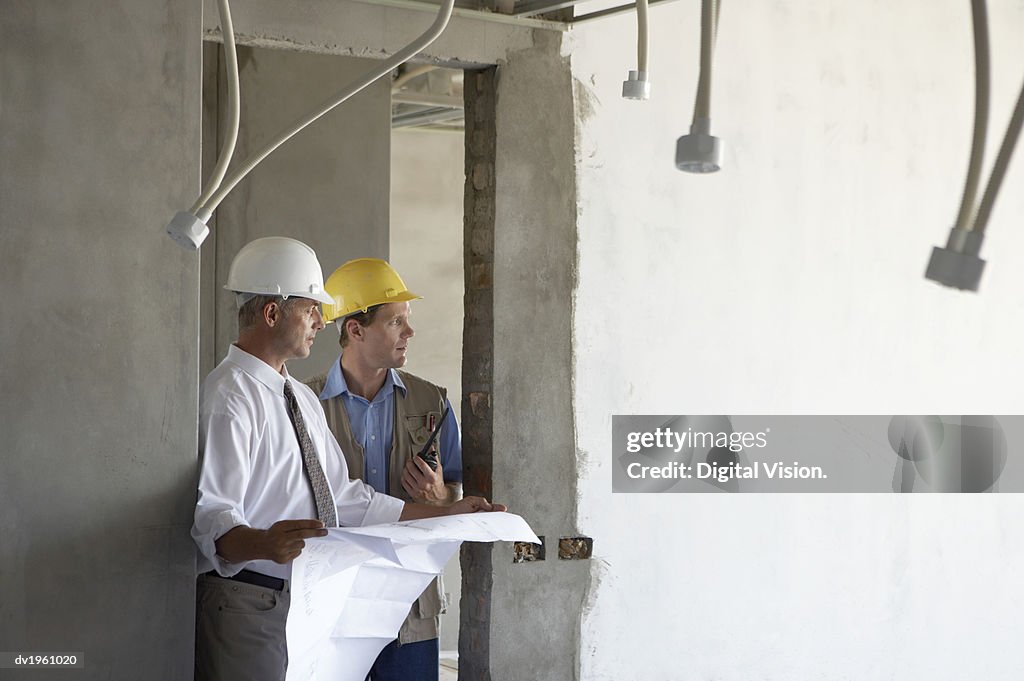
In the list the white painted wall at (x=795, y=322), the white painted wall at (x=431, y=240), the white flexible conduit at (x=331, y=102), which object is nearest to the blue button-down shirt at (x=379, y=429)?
the white painted wall at (x=795, y=322)

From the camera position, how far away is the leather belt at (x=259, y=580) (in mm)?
2779

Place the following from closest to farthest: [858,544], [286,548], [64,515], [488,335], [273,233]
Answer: [286,548], [64,515], [488,335], [858,544], [273,233]

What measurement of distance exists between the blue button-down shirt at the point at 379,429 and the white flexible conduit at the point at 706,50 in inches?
87.8

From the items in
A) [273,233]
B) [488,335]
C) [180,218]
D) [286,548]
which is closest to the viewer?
[180,218]

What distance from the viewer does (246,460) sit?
2.77 meters

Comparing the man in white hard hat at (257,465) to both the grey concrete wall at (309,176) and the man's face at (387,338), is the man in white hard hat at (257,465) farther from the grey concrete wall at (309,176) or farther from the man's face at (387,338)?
the grey concrete wall at (309,176)

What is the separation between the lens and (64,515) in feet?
8.98

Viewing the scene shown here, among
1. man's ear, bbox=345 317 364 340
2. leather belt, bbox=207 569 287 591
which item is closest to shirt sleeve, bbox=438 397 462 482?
man's ear, bbox=345 317 364 340

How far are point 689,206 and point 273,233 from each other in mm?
2776

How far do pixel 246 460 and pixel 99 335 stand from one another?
18.3 inches

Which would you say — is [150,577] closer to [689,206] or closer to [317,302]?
[317,302]

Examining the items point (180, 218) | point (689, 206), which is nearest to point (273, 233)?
point (689, 206)

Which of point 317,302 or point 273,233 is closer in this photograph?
point 317,302

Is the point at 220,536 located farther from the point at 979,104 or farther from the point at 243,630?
the point at 979,104
